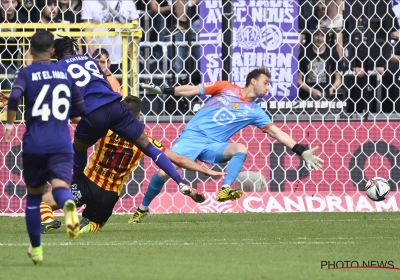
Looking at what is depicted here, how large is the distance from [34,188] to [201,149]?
16.6 feet

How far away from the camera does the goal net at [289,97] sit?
13469mm


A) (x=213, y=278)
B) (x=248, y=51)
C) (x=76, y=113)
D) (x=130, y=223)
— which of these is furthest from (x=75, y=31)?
(x=213, y=278)

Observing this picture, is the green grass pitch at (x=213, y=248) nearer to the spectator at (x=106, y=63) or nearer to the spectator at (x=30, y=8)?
the spectator at (x=106, y=63)

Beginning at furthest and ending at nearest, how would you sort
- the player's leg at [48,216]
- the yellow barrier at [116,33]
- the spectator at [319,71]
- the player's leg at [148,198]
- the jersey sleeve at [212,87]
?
the yellow barrier at [116,33]
the spectator at [319,71]
the jersey sleeve at [212,87]
the player's leg at [148,198]
the player's leg at [48,216]

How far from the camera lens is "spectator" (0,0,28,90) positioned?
553 inches

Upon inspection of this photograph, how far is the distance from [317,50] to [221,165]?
6.57ft

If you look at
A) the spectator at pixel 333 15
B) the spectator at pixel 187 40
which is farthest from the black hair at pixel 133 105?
the spectator at pixel 333 15

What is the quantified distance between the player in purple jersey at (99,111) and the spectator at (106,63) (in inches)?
133

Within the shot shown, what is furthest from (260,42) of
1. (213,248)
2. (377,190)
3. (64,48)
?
(213,248)

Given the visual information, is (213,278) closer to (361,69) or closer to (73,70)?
(73,70)

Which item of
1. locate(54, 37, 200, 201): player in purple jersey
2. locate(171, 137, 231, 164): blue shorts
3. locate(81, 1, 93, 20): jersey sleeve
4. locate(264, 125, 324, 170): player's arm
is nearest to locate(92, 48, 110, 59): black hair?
locate(81, 1, 93, 20): jersey sleeve

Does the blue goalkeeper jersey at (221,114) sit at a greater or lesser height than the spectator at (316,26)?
lesser

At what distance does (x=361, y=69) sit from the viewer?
13.9 meters

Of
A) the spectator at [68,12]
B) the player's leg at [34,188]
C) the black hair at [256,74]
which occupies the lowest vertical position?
the black hair at [256,74]
